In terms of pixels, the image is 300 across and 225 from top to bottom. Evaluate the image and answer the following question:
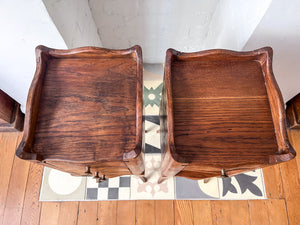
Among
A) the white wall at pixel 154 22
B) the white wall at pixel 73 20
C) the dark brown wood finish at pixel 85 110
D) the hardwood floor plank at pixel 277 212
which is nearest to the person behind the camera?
the dark brown wood finish at pixel 85 110

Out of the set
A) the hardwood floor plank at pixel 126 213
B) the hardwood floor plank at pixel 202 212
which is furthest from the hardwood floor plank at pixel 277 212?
the hardwood floor plank at pixel 126 213

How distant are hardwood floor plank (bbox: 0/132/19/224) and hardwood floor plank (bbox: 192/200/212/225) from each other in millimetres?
1216

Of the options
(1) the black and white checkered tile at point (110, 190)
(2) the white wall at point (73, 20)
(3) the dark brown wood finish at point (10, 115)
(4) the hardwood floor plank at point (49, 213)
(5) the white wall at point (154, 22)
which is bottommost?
(4) the hardwood floor plank at point (49, 213)

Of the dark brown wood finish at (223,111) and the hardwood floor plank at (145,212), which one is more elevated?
the dark brown wood finish at (223,111)

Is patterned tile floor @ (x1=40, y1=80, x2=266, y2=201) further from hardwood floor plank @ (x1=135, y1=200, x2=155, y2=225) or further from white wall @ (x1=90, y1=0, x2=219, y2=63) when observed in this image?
white wall @ (x1=90, y1=0, x2=219, y2=63)

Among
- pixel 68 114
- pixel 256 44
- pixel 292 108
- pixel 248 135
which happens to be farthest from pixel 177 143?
pixel 292 108

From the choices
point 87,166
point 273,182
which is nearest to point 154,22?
point 87,166

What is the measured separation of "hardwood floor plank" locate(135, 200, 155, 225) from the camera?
3.63 feet

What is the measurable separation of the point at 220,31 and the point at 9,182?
1608mm

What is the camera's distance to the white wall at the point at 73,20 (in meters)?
0.64

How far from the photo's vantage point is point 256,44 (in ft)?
2.41

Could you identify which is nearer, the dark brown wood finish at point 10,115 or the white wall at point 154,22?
the white wall at point 154,22

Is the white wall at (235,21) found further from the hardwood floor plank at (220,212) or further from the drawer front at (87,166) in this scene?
the hardwood floor plank at (220,212)

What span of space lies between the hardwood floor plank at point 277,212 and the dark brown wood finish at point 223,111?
79cm
